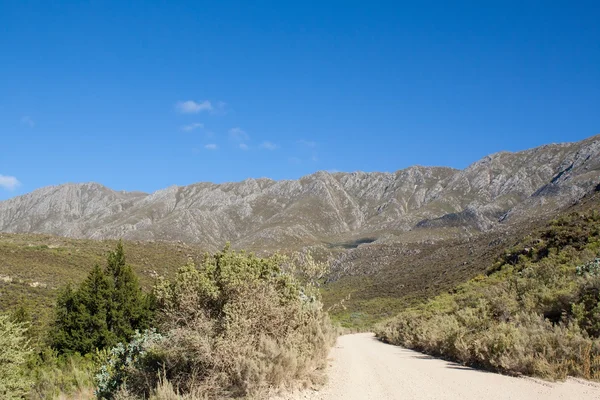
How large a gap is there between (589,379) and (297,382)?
18.1 ft

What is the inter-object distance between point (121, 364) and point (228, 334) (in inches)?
139

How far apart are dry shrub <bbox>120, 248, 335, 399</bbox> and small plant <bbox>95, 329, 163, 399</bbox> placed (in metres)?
0.35

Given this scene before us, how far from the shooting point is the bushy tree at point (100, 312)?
25.2 meters

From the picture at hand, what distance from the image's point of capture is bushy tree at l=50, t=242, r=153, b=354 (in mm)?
25203

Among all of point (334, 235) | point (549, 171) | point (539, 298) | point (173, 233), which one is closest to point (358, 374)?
point (539, 298)

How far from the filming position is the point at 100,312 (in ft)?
87.6

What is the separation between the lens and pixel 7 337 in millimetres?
10664

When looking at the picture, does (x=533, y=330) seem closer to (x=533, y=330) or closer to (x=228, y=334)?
(x=533, y=330)

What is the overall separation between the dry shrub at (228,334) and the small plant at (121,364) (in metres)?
0.35

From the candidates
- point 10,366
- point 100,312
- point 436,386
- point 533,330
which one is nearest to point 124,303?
point 100,312

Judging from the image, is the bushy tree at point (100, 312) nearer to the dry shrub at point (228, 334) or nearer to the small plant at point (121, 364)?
the small plant at point (121, 364)

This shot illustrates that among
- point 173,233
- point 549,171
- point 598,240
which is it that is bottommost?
point 598,240

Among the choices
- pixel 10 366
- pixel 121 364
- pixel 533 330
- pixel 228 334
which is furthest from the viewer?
pixel 10 366

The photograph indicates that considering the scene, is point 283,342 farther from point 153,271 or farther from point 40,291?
point 153,271
